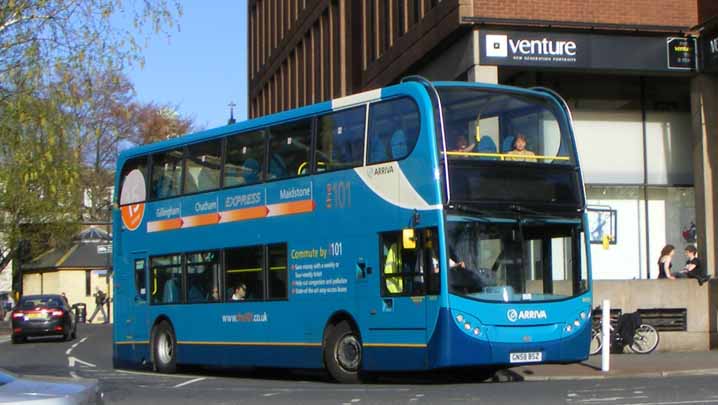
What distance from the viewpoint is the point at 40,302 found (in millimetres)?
39312

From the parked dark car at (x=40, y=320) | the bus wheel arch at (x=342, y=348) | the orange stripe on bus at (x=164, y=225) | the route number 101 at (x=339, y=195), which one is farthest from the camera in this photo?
the parked dark car at (x=40, y=320)

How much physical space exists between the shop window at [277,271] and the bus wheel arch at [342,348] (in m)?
1.29

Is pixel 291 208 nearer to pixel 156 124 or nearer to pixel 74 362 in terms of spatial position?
pixel 74 362

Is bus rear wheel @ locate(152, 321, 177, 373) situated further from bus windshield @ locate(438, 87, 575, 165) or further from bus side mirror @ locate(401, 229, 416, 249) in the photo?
bus windshield @ locate(438, 87, 575, 165)

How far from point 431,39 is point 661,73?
4926 mm

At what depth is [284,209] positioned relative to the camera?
60.2 feet

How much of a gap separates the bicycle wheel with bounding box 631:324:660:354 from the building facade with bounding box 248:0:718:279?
1.91 m

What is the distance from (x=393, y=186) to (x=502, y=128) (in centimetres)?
176

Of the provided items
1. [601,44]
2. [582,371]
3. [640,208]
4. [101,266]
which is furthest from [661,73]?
[101,266]

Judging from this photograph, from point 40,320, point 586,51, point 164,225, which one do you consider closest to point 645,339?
point 586,51

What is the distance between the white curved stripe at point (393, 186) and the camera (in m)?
15.8

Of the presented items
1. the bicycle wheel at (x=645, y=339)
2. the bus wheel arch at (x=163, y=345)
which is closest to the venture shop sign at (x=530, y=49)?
the bicycle wheel at (x=645, y=339)

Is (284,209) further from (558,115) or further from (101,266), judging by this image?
(101,266)

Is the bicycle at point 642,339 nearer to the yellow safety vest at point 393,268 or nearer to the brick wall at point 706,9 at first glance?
the brick wall at point 706,9
